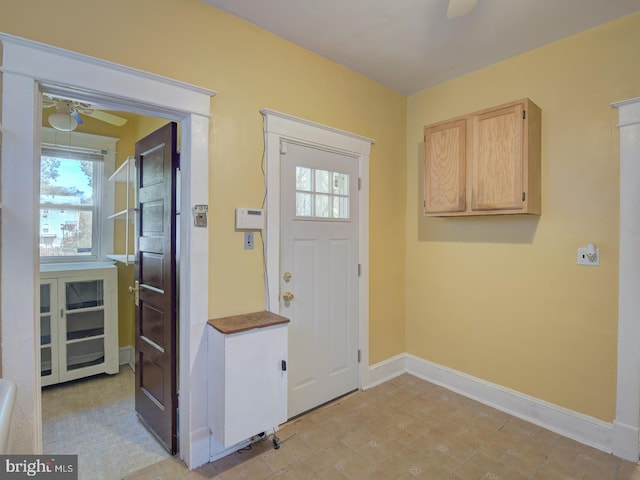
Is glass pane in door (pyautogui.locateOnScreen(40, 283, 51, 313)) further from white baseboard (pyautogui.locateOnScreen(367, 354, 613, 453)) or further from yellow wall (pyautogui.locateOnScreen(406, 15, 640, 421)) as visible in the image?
yellow wall (pyautogui.locateOnScreen(406, 15, 640, 421))

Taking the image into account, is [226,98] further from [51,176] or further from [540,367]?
[540,367]

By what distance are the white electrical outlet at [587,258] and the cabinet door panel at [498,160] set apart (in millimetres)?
532

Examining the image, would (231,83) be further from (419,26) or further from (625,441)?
(625,441)

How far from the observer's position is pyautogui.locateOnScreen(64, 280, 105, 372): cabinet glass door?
3059mm

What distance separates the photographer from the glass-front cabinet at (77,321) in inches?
115

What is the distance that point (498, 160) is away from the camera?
7.91ft

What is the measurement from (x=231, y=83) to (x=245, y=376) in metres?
1.87

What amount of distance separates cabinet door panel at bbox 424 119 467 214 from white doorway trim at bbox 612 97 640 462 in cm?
97

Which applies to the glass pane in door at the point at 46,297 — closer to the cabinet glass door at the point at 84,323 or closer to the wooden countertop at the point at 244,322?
the cabinet glass door at the point at 84,323

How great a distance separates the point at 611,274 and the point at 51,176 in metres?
5.01

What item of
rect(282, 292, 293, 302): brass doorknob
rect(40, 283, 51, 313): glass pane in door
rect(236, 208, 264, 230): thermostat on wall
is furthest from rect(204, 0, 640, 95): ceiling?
rect(40, 283, 51, 313): glass pane in door

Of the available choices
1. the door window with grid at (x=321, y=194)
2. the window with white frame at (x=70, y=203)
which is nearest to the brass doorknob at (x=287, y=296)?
the door window with grid at (x=321, y=194)

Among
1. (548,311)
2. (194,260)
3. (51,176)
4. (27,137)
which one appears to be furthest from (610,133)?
(51,176)

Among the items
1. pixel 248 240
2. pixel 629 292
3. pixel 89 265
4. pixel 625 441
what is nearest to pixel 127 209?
pixel 89 265
